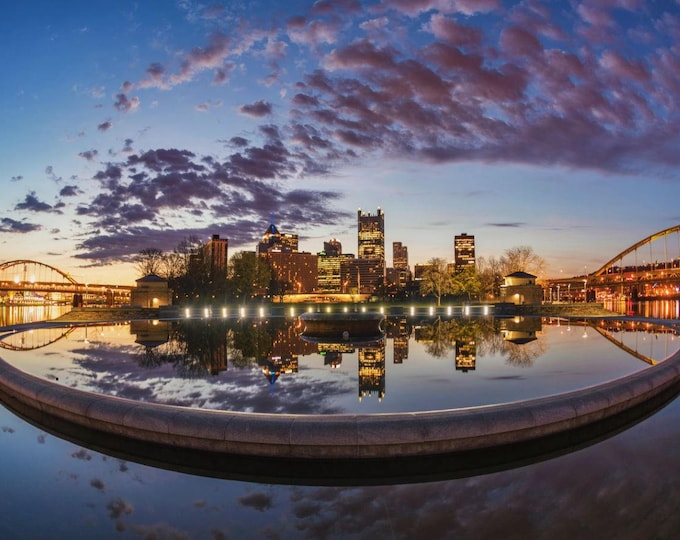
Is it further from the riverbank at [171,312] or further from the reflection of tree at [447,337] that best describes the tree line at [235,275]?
the reflection of tree at [447,337]

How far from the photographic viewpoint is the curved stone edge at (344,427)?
659 centimetres

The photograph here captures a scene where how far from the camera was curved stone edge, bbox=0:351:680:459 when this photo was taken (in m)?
6.59

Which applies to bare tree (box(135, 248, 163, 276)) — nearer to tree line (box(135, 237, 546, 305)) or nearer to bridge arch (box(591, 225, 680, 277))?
tree line (box(135, 237, 546, 305))

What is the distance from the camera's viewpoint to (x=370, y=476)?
20.6 ft

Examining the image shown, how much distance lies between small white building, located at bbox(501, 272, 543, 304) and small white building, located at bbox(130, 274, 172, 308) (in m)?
32.4

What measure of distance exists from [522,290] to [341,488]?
46.3m

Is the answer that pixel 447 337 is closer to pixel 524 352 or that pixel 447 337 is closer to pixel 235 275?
pixel 524 352

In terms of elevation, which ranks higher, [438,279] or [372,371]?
[438,279]

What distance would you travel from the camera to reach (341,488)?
601 cm

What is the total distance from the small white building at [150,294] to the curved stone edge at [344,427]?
112 ft

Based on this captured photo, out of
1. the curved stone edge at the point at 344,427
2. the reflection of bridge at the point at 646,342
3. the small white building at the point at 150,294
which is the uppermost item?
the small white building at the point at 150,294

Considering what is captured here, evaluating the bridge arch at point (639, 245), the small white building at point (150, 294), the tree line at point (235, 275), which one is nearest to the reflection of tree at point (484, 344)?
the small white building at point (150, 294)

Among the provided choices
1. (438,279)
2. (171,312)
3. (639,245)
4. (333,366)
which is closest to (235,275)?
(438,279)

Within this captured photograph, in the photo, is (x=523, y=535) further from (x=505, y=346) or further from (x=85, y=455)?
(x=505, y=346)
